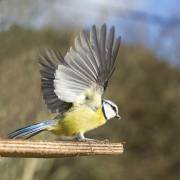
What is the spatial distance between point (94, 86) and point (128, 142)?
9.64 meters

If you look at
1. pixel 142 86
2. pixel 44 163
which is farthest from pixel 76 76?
pixel 142 86

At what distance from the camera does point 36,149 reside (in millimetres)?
2844

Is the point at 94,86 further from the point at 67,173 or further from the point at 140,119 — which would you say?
the point at 140,119

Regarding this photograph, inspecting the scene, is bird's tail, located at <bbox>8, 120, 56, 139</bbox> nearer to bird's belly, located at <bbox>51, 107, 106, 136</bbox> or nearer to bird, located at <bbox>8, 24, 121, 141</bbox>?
bird, located at <bbox>8, 24, 121, 141</bbox>

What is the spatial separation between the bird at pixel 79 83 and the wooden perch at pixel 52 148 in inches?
18.3

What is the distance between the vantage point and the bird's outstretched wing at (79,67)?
3.63 metres

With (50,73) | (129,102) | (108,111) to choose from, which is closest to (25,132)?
(50,73)

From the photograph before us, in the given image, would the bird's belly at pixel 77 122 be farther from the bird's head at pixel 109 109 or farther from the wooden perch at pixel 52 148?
the wooden perch at pixel 52 148

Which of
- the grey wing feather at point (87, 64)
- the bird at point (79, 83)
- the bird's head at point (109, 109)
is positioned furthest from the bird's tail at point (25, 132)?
the bird's head at point (109, 109)

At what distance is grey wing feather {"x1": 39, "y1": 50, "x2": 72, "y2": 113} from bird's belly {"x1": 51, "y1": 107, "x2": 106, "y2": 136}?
0.10 m

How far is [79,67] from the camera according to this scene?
377cm

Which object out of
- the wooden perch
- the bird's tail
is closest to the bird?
the bird's tail

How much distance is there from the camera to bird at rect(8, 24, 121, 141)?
3.63 metres

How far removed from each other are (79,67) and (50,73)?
0.21 metres
